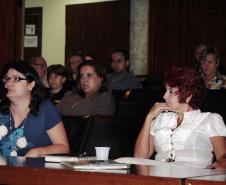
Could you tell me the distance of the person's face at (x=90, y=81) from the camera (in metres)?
4.90

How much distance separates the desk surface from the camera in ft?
6.61

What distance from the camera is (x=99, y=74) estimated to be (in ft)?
16.3

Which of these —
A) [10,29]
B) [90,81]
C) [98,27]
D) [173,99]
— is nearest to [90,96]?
[90,81]

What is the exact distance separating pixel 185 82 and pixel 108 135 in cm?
56

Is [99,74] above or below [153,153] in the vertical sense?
above

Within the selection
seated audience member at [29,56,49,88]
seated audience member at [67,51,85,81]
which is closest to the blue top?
seated audience member at [67,51,85,81]

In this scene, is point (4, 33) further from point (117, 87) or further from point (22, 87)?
point (22, 87)

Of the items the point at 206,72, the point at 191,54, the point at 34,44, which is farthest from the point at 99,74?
the point at 34,44

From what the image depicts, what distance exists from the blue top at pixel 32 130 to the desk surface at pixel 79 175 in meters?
1.24

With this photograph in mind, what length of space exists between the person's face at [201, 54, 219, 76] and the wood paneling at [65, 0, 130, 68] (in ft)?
11.3

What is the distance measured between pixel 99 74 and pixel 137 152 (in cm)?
146

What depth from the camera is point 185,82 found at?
3.52m

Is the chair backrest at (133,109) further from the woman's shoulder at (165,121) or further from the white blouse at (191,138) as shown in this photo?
the white blouse at (191,138)

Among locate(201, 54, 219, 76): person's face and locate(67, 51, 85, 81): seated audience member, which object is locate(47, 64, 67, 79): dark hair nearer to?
locate(67, 51, 85, 81): seated audience member
